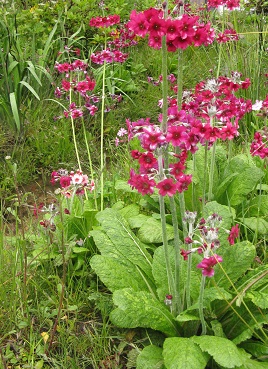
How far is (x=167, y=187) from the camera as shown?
1.63 meters

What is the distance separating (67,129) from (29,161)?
0.47 metres

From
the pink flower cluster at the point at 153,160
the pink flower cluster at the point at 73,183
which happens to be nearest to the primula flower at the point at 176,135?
the pink flower cluster at the point at 153,160

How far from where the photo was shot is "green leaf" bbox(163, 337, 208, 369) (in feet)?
5.91

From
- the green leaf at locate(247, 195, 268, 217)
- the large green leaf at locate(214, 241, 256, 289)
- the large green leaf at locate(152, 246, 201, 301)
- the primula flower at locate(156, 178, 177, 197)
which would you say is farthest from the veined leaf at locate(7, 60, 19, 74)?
the primula flower at locate(156, 178, 177, 197)

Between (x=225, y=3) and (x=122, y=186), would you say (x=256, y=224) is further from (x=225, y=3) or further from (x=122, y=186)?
(x=225, y=3)

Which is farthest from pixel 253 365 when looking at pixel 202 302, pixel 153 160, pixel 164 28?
pixel 164 28

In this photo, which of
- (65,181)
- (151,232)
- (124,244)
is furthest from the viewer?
(65,181)

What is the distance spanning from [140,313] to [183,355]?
0.23m

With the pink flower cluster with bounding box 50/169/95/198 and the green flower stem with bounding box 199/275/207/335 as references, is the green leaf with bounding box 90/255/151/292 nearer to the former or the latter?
the green flower stem with bounding box 199/275/207/335

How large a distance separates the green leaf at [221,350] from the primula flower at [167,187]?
613 mm

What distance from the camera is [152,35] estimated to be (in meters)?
1.51

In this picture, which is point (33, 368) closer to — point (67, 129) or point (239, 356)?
point (239, 356)

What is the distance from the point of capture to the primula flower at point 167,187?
1613 mm

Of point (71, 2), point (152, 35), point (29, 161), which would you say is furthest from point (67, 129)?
point (152, 35)
